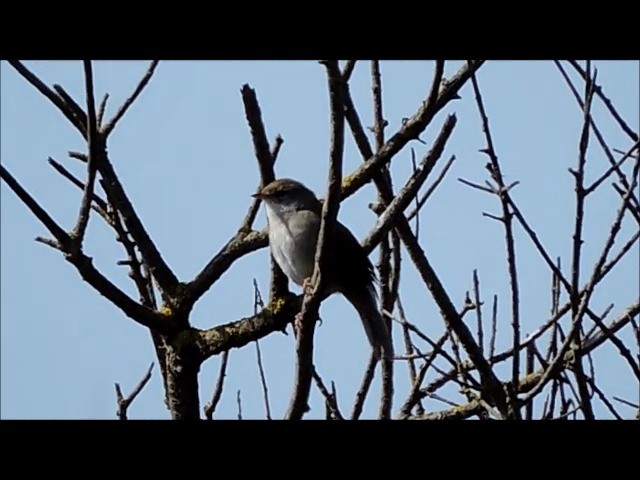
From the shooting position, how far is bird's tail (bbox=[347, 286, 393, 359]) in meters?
4.63

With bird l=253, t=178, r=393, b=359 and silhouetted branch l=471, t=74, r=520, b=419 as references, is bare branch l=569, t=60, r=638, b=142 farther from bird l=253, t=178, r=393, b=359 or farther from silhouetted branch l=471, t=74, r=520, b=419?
bird l=253, t=178, r=393, b=359

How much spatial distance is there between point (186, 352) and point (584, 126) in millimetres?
1400

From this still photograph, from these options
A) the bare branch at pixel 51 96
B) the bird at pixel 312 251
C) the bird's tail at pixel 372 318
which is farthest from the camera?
the bird at pixel 312 251

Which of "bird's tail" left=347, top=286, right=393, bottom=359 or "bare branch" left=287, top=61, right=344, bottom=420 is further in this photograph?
"bird's tail" left=347, top=286, right=393, bottom=359

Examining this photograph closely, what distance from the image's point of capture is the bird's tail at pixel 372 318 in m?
4.63

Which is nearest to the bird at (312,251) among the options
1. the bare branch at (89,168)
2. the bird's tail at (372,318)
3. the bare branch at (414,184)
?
the bird's tail at (372,318)

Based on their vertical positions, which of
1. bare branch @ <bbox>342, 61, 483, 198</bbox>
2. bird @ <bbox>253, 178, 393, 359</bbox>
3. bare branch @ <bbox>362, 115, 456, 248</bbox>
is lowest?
bare branch @ <bbox>362, 115, 456, 248</bbox>

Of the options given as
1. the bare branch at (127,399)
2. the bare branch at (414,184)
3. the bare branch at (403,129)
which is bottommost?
the bare branch at (127,399)

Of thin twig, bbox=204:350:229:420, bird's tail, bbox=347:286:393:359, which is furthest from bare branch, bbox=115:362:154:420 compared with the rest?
bird's tail, bbox=347:286:393:359

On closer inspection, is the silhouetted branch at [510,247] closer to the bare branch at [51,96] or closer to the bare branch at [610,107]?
the bare branch at [610,107]
